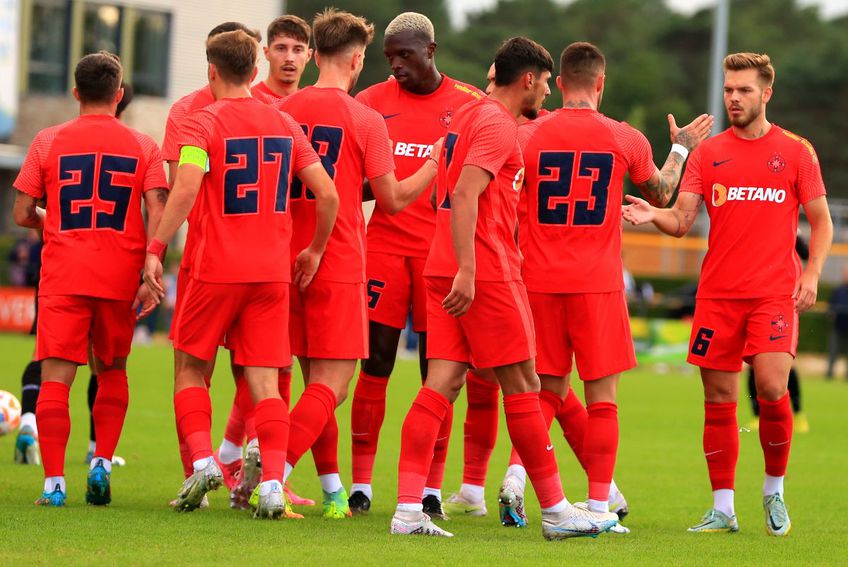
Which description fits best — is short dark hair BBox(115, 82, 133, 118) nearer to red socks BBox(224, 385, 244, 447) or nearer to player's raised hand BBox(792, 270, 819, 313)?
red socks BBox(224, 385, 244, 447)

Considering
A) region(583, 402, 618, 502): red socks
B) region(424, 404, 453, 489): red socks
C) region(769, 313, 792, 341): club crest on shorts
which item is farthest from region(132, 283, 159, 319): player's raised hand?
region(769, 313, 792, 341): club crest on shorts

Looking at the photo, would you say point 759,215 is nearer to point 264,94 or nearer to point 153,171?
point 264,94

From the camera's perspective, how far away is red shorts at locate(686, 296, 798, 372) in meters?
7.79

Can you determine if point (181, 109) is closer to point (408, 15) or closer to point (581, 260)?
point (408, 15)

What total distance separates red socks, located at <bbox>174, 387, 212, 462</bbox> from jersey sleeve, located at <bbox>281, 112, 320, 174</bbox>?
1.27 metres

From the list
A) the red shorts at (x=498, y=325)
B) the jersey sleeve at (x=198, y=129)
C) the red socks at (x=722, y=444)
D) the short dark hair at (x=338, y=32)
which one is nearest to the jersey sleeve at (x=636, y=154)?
the red shorts at (x=498, y=325)

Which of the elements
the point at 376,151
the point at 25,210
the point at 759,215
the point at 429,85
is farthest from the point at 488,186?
the point at 25,210

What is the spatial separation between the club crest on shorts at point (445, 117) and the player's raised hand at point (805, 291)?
84.9 inches

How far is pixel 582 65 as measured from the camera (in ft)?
24.7

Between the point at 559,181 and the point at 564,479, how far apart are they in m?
3.55

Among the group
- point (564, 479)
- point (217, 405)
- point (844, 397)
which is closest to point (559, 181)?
point (564, 479)

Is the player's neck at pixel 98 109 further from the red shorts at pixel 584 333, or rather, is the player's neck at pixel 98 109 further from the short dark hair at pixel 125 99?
the red shorts at pixel 584 333

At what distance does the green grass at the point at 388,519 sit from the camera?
6.36 m

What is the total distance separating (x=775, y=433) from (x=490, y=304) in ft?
6.62
